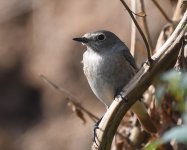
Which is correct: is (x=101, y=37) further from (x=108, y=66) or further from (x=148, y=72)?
(x=148, y=72)

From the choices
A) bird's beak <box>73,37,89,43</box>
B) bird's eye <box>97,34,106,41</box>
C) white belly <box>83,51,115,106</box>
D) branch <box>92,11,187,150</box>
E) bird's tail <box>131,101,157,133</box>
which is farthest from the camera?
bird's eye <box>97,34,106,41</box>

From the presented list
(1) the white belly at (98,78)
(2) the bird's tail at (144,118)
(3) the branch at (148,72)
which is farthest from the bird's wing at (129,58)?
(3) the branch at (148,72)

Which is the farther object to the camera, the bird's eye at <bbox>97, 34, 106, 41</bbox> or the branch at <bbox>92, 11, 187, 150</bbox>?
the bird's eye at <bbox>97, 34, 106, 41</bbox>

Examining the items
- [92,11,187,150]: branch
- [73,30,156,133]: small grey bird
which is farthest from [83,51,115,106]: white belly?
[92,11,187,150]: branch

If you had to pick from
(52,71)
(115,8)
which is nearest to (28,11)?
(52,71)

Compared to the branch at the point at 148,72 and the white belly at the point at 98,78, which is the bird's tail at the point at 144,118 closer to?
the white belly at the point at 98,78

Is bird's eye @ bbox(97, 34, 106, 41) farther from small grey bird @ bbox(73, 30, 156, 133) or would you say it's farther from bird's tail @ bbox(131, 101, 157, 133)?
bird's tail @ bbox(131, 101, 157, 133)

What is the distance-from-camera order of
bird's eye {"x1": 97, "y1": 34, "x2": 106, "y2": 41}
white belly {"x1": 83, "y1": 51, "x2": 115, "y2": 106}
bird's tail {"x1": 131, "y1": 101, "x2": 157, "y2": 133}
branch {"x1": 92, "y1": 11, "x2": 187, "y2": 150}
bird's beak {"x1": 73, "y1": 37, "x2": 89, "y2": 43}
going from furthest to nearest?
1. bird's eye {"x1": 97, "y1": 34, "x2": 106, "y2": 41}
2. white belly {"x1": 83, "y1": 51, "x2": 115, "y2": 106}
3. bird's beak {"x1": 73, "y1": 37, "x2": 89, "y2": 43}
4. bird's tail {"x1": 131, "y1": 101, "x2": 157, "y2": 133}
5. branch {"x1": 92, "y1": 11, "x2": 187, "y2": 150}
